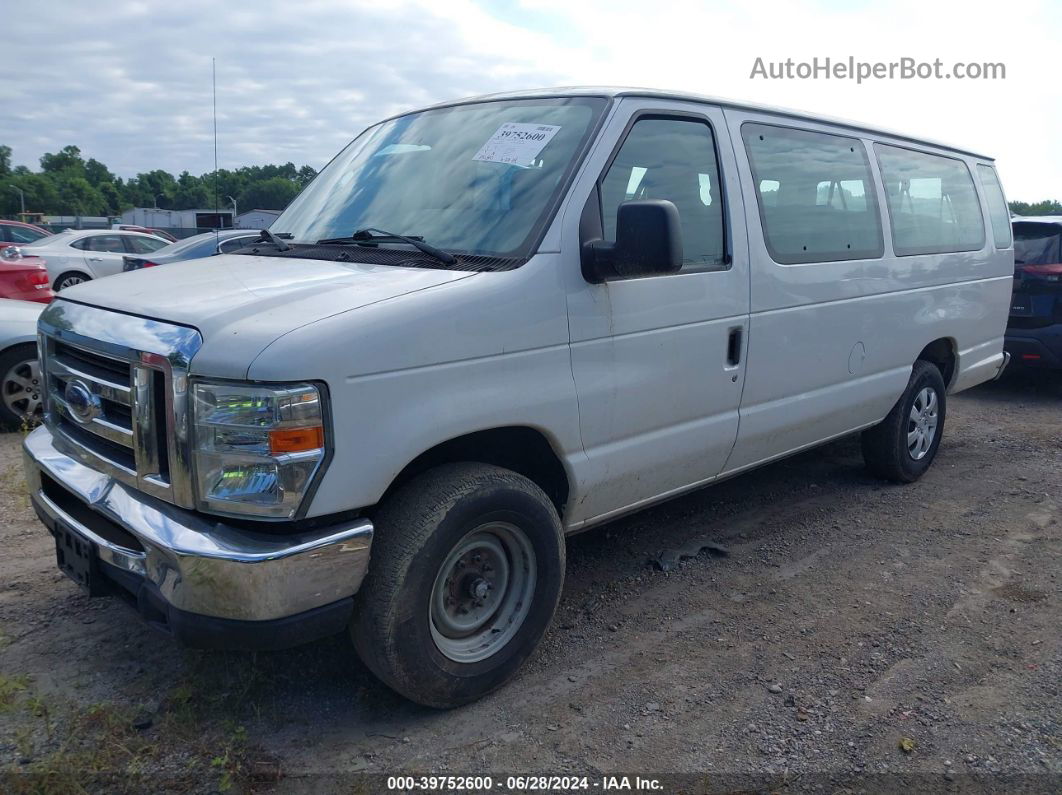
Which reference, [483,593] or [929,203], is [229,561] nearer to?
[483,593]

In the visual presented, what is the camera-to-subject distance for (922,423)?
19.1 feet

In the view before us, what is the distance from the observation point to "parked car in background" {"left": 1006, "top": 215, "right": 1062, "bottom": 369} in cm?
816

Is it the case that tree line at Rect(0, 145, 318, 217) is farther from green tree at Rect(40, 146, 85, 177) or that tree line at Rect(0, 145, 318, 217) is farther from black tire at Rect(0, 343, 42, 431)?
black tire at Rect(0, 343, 42, 431)

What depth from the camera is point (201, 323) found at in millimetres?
2650

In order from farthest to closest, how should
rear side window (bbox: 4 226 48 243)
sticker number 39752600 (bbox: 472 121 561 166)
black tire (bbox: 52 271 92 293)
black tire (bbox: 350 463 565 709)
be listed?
rear side window (bbox: 4 226 48 243)
black tire (bbox: 52 271 92 293)
sticker number 39752600 (bbox: 472 121 561 166)
black tire (bbox: 350 463 565 709)

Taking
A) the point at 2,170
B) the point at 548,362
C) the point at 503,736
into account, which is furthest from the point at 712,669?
the point at 2,170

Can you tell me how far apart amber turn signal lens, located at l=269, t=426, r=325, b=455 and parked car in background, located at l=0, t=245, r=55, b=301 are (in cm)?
689

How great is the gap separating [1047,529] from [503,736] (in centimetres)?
367

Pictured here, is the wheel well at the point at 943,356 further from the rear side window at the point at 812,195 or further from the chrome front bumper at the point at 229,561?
the chrome front bumper at the point at 229,561

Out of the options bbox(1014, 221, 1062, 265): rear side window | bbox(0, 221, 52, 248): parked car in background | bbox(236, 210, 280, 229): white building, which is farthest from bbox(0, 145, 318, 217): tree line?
bbox(1014, 221, 1062, 265): rear side window

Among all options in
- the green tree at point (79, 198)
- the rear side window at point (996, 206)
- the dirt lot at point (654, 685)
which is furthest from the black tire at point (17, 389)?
the green tree at point (79, 198)

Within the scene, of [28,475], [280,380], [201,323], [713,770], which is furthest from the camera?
→ [28,475]

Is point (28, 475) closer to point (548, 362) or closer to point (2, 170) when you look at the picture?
point (548, 362)

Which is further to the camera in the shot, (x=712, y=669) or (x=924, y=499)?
(x=924, y=499)
